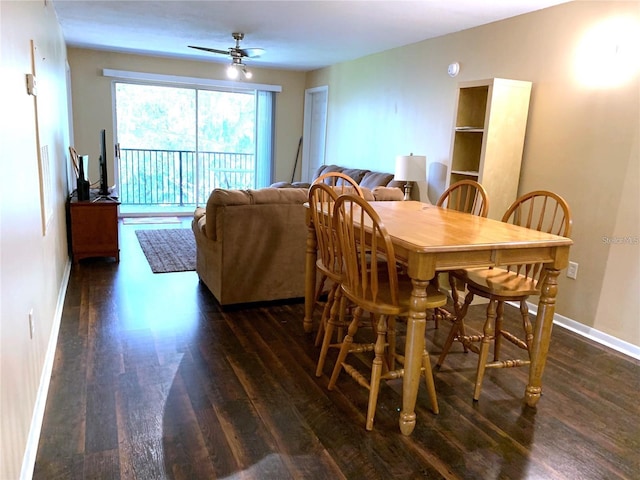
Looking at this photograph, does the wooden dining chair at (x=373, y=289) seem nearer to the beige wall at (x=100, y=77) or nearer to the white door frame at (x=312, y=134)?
the white door frame at (x=312, y=134)

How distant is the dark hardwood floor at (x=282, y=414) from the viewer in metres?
1.81

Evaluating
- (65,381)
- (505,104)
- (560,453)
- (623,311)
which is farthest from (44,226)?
(623,311)

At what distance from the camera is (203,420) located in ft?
6.72

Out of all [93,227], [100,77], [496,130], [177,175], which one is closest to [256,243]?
[93,227]

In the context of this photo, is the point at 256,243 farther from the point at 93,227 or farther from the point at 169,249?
the point at 169,249

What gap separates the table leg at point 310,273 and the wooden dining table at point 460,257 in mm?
602

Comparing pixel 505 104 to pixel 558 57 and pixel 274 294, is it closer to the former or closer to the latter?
pixel 558 57

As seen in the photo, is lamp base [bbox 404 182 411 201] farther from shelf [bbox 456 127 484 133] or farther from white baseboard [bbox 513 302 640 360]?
white baseboard [bbox 513 302 640 360]

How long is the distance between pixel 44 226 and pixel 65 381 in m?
0.84

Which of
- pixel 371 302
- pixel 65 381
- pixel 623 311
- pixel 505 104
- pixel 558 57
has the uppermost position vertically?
pixel 558 57

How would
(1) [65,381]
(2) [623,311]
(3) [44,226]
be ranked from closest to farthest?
(1) [65,381], (3) [44,226], (2) [623,311]

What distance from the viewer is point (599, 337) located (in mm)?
3180

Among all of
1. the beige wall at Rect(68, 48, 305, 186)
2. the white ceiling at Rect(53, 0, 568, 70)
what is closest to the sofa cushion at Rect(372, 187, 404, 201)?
the white ceiling at Rect(53, 0, 568, 70)

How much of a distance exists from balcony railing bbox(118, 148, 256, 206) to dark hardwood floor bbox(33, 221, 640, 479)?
4.85m
